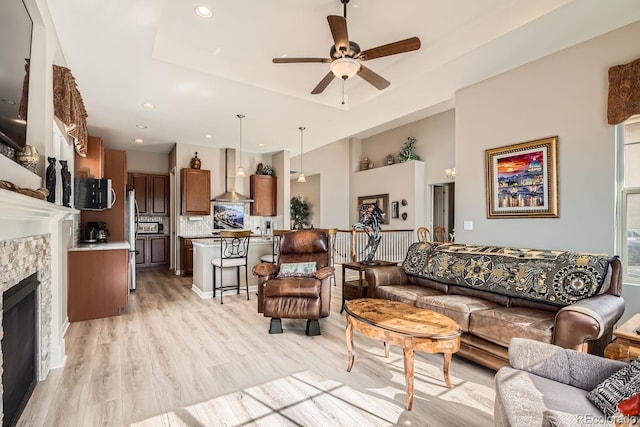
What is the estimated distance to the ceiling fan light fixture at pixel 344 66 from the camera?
2.66 metres

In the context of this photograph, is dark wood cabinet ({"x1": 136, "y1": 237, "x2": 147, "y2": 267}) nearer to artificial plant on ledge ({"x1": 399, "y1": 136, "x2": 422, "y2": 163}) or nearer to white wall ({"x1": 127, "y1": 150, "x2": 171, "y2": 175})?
white wall ({"x1": 127, "y1": 150, "x2": 171, "y2": 175})

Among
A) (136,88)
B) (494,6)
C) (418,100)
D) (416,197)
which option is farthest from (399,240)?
(136,88)

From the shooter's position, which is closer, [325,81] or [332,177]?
[325,81]

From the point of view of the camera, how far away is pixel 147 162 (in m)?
7.73

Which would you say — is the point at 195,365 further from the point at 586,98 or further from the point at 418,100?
the point at 586,98

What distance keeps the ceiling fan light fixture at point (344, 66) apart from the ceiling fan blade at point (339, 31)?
0.26 feet

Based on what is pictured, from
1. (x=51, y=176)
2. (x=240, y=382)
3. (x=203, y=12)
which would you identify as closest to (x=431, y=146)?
(x=203, y=12)

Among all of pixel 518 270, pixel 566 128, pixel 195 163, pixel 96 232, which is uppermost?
pixel 195 163

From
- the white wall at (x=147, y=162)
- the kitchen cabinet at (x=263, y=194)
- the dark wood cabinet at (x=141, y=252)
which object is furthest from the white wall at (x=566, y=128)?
the dark wood cabinet at (x=141, y=252)

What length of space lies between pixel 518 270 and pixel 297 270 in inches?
88.2

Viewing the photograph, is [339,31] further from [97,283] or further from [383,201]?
[383,201]

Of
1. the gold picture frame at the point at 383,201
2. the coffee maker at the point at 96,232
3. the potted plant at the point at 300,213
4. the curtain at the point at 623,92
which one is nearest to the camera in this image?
the curtain at the point at 623,92

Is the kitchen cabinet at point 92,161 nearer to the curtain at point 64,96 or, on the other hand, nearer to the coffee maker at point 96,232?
the coffee maker at point 96,232

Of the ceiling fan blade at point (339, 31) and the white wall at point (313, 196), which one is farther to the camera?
the white wall at point (313, 196)
